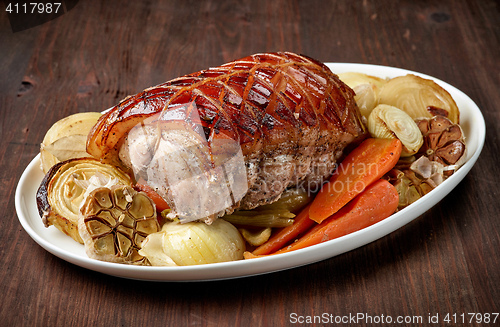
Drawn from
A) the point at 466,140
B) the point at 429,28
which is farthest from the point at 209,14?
the point at 466,140

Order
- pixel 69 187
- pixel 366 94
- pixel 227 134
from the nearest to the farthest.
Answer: pixel 227 134 → pixel 69 187 → pixel 366 94

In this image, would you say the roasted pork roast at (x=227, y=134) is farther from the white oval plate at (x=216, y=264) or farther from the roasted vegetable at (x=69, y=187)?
the white oval plate at (x=216, y=264)

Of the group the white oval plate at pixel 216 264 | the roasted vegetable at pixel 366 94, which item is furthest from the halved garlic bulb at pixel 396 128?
the white oval plate at pixel 216 264

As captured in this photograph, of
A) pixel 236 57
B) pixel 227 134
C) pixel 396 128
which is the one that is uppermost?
pixel 227 134

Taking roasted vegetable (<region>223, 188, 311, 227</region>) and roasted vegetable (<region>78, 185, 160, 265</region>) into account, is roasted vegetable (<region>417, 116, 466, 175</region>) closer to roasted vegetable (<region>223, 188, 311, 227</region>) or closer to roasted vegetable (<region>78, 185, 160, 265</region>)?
roasted vegetable (<region>223, 188, 311, 227</region>)

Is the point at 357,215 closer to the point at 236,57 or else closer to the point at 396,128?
the point at 396,128

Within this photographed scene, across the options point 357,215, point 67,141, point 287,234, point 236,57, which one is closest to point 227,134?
point 287,234
